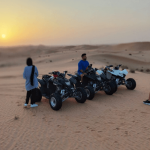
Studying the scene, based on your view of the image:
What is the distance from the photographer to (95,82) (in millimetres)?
8188

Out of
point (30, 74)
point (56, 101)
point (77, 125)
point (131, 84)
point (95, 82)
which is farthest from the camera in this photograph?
point (131, 84)

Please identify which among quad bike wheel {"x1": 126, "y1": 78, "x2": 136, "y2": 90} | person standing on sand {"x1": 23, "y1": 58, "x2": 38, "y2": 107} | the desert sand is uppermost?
person standing on sand {"x1": 23, "y1": 58, "x2": 38, "y2": 107}

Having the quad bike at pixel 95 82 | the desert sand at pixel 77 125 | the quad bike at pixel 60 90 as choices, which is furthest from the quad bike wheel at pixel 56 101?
the quad bike at pixel 95 82

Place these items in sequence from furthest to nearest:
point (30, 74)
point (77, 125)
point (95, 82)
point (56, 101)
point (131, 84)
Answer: point (131, 84) < point (95, 82) < point (30, 74) < point (56, 101) < point (77, 125)

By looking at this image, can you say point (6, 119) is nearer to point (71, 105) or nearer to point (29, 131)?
point (29, 131)

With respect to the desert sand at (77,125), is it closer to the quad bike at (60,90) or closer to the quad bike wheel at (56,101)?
the quad bike wheel at (56,101)

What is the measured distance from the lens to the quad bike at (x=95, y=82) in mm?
8008

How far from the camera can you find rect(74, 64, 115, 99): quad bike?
8.01m

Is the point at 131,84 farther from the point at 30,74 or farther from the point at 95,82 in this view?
the point at 30,74

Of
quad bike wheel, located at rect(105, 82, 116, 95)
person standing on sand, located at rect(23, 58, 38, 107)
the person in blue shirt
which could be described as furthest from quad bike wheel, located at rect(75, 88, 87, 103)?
quad bike wheel, located at rect(105, 82, 116, 95)

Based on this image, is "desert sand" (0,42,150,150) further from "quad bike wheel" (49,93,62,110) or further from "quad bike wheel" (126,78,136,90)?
"quad bike wheel" (126,78,136,90)

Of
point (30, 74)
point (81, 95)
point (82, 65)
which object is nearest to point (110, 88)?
point (82, 65)

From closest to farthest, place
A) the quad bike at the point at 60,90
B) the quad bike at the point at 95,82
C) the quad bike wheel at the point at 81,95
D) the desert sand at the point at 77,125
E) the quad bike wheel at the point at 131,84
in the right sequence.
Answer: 1. the desert sand at the point at 77,125
2. the quad bike at the point at 60,90
3. the quad bike wheel at the point at 81,95
4. the quad bike at the point at 95,82
5. the quad bike wheel at the point at 131,84

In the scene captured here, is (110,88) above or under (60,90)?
under
